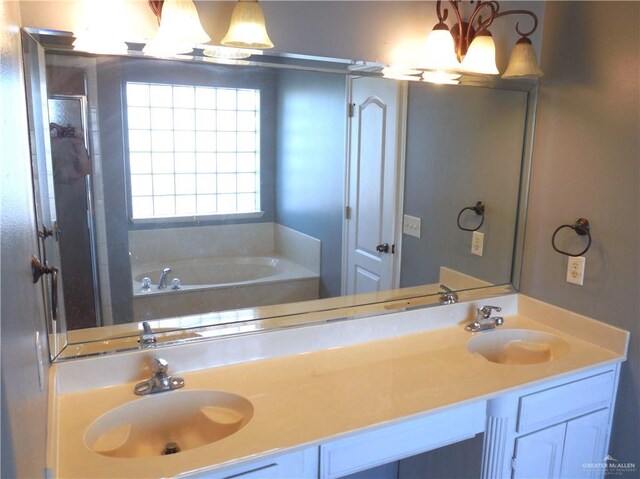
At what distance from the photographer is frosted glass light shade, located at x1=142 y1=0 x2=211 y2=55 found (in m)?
1.43

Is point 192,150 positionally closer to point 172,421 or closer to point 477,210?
point 172,421

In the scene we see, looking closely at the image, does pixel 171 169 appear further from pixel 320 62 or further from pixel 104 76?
pixel 320 62

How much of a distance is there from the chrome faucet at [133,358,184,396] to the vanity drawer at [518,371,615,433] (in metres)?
1.07

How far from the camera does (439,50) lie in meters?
1.81

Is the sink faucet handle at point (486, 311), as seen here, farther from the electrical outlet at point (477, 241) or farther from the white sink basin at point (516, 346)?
the electrical outlet at point (477, 241)

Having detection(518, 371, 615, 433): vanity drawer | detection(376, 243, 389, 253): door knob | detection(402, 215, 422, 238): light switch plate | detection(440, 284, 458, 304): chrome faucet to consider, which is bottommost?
detection(518, 371, 615, 433): vanity drawer

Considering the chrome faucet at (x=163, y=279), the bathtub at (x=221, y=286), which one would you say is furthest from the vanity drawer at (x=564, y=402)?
the chrome faucet at (x=163, y=279)

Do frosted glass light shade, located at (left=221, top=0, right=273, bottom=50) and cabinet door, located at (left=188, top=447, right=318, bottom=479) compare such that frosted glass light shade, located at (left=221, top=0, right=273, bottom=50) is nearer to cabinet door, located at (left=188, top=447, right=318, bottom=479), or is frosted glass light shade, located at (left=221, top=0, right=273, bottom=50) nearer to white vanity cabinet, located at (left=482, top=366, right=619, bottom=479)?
cabinet door, located at (left=188, top=447, right=318, bottom=479)

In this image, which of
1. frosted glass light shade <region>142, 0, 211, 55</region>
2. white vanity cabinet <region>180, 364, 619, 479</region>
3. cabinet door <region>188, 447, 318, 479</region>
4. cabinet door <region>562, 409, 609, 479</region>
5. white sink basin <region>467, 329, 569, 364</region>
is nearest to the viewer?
cabinet door <region>188, 447, 318, 479</region>

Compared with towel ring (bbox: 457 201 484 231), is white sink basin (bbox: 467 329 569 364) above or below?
below

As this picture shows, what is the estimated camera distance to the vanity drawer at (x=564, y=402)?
1632 millimetres

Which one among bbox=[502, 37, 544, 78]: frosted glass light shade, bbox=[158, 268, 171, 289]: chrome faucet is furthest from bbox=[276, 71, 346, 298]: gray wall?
bbox=[502, 37, 544, 78]: frosted glass light shade

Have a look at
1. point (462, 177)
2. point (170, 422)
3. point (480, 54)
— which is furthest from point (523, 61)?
point (170, 422)

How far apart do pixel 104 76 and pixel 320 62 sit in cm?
68
